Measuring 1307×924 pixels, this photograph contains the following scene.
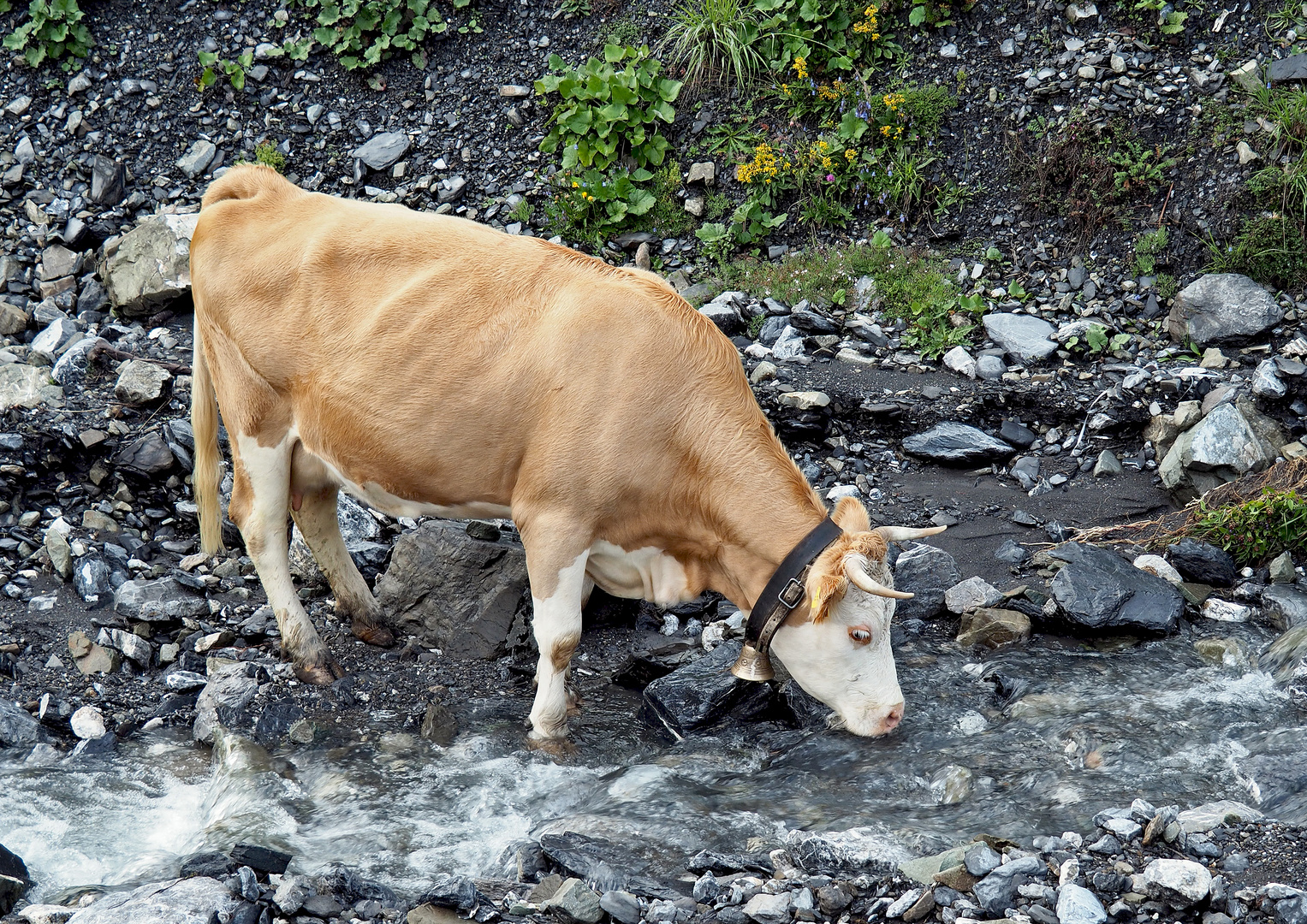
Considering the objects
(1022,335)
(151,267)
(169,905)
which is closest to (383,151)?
(151,267)

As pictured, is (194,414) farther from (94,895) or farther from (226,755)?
(94,895)

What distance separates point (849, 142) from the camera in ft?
34.3

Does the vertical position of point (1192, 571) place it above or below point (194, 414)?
below


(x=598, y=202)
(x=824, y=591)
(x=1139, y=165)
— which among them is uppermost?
(x=1139, y=165)

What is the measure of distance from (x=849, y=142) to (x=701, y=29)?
1823mm

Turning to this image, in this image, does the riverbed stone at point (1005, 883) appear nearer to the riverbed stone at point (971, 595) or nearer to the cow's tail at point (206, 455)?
the riverbed stone at point (971, 595)

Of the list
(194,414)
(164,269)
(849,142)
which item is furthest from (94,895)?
(849,142)

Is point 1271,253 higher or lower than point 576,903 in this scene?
higher

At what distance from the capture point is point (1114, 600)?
6.42 metres

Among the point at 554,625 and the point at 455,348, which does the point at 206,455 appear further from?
the point at 554,625

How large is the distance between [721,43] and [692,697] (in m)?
7.07

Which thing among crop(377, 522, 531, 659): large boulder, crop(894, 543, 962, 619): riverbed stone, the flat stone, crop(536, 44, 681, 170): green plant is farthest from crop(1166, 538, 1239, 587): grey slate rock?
the flat stone

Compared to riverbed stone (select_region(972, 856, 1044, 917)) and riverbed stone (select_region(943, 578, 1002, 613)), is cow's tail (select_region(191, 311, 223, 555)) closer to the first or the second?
riverbed stone (select_region(943, 578, 1002, 613))

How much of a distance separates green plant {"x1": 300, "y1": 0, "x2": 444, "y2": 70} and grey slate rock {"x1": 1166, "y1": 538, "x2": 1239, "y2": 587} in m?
8.54
